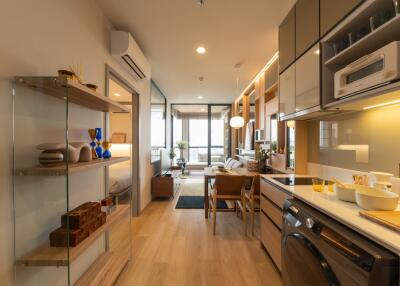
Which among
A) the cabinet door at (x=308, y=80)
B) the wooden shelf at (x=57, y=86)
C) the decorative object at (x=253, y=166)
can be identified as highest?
the cabinet door at (x=308, y=80)

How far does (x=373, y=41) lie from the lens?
123 cm

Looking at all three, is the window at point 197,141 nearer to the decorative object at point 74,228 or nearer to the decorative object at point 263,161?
the decorative object at point 263,161

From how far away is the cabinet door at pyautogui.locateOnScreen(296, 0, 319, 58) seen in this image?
1.71 meters

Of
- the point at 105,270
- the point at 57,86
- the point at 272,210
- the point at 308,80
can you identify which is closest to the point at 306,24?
the point at 308,80

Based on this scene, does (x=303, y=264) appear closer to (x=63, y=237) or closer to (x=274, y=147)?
(x=63, y=237)

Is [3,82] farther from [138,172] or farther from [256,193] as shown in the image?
[256,193]

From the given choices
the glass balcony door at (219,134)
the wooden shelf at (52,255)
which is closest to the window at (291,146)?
the wooden shelf at (52,255)

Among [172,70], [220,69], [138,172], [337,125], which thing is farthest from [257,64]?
[138,172]

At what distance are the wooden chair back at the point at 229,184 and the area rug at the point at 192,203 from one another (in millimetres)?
1144

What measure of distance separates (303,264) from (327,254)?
0.29m

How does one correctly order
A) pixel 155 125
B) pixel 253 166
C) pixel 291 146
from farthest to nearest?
pixel 155 125
pixel 253 166
pixel 291 146

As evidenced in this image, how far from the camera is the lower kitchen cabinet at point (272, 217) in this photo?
1.87 m

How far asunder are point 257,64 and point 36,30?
3.18 metres

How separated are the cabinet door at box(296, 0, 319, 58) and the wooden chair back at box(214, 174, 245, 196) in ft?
5.68
